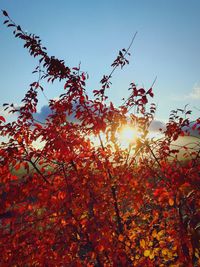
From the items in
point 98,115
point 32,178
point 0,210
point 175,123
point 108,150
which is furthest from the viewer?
point 175,123

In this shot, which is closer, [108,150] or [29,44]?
[29,44]

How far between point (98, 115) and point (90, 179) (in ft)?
5.94

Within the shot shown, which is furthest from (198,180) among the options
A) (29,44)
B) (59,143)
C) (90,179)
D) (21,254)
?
(29,44)

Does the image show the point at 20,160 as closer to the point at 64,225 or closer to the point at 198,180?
the point at 64,225

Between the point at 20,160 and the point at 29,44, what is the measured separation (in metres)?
3.08

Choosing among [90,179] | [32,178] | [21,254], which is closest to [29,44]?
[32,178]

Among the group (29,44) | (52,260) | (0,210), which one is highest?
(29,44)

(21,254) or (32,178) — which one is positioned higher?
(32,178)

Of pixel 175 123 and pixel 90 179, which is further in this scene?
pixel 175 123

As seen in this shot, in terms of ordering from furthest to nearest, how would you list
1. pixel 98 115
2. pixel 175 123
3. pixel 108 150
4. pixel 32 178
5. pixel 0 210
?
1. pixel 175 123
2. pixel 108 150
3. pixel 98 115
4. pixel 32 178
5. pixel 0 210

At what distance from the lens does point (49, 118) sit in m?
6.89

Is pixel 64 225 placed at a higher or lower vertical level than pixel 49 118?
lower

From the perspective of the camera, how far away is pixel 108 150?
7312 mm

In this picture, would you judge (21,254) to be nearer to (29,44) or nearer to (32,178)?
(32,178)
